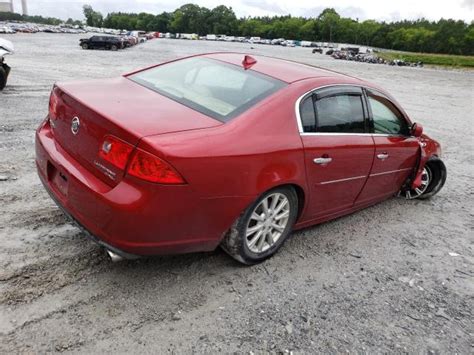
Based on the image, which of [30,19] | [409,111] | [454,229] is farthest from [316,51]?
[30,19]

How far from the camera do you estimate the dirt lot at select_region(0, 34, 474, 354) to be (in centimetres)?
263

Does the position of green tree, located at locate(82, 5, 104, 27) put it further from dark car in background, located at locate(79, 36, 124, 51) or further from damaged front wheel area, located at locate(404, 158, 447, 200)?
damaged front wheel area, located at locate(404, 158, 447, 200)

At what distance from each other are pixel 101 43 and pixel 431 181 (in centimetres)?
4230

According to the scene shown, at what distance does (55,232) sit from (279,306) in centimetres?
198

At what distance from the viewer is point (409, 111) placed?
45.0ft

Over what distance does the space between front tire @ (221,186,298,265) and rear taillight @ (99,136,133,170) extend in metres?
0.92

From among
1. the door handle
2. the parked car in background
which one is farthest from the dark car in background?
the door handle

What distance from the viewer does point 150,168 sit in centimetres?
257

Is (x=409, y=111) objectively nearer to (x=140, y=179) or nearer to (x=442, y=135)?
(x=442, y=135)

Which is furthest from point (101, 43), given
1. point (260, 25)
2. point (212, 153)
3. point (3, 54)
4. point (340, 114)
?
point (260, 25)

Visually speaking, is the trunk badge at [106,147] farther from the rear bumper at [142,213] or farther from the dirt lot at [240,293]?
the dirt lot at [240,293]

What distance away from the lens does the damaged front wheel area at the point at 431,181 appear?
5.41m

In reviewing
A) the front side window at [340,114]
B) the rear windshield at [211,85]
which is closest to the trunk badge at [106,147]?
the rear windshield at [211,85]

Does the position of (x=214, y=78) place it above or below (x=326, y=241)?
above
